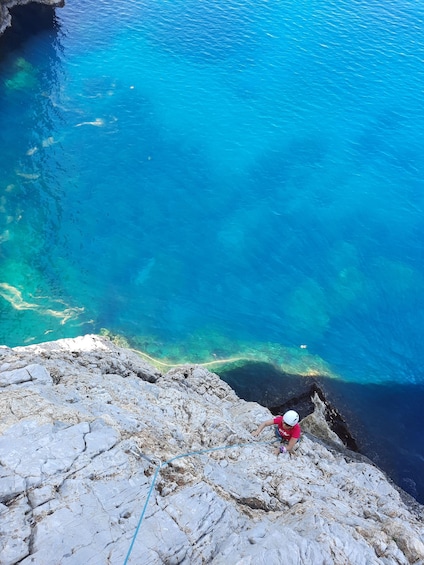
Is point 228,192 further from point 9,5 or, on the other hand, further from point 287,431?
point 9,5

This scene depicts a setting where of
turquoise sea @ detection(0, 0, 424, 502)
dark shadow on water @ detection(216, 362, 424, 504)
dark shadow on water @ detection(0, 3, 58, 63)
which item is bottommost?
dark shadow on water @ detection(216, 362, 424, 504)

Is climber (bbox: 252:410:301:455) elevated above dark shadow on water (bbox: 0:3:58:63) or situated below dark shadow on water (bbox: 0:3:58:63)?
below

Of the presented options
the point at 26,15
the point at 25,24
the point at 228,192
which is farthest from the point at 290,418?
the point at 26,15

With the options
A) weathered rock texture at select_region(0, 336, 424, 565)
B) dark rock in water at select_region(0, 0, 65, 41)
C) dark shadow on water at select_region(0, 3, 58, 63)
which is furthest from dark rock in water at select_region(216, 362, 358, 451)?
dark rock in water at select_region(0, 0, 65, 41)

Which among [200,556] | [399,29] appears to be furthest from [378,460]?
[399,29]

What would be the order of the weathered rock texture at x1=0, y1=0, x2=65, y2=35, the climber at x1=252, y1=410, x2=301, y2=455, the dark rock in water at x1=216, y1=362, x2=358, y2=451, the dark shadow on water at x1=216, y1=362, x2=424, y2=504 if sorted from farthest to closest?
the weathered rock texture at x1=0, y1=0, x2=65, y2=35, the dark rock in water at x1=216, y1=362, x2=358, y2=451, the dark shadow on water at x1=216, y1=362, x2=424, y2=504, the climber at x1=252, y1=410, x2=301, y2=455

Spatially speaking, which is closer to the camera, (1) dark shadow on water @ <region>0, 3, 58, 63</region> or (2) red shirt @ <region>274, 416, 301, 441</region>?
(2) red shirt @ <region>274, 416, 301, 441</region>

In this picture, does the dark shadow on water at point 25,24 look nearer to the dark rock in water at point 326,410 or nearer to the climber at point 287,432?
the dark rock in water at point 326,410

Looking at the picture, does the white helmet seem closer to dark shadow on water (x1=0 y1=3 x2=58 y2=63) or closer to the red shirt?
the red shirt
